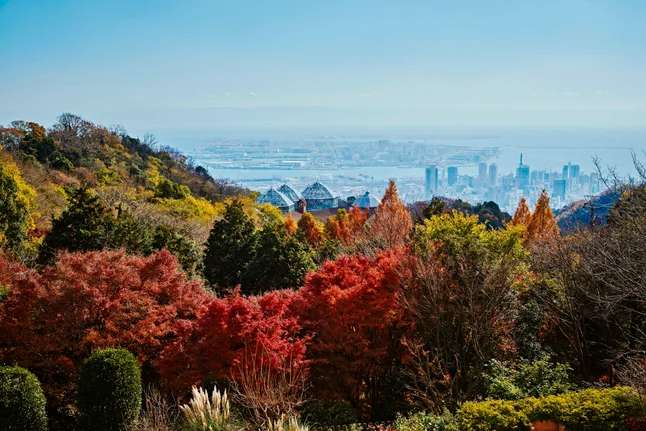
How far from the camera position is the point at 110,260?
38.7ft

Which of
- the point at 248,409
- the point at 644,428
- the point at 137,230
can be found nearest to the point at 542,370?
the point at 644,428

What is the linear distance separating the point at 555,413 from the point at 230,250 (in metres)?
15.7

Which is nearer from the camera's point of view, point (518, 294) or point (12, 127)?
point (518, 294)

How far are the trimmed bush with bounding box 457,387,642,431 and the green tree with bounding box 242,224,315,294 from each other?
1171 centimetres

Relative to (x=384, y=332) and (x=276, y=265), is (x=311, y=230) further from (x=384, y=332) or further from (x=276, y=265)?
(x=384, y=332)

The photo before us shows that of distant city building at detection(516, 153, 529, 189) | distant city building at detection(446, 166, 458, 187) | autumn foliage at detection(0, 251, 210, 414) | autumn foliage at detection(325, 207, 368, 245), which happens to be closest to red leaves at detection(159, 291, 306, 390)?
autumn foliage at detection(0, 251, 210, 414)

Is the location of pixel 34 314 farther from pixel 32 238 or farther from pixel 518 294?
pixel 32 238

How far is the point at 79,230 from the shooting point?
1747 cm

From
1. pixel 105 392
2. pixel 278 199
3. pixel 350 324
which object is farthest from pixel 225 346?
pixel 278 199

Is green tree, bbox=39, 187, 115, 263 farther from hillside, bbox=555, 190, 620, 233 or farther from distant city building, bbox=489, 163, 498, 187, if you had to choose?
distant city building, bbox=489, 163, 498, 187

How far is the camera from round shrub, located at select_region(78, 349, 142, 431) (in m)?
9.45

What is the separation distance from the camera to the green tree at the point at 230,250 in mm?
21938

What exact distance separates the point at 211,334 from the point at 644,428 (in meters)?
7.08

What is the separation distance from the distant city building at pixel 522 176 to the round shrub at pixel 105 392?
3998 inches
